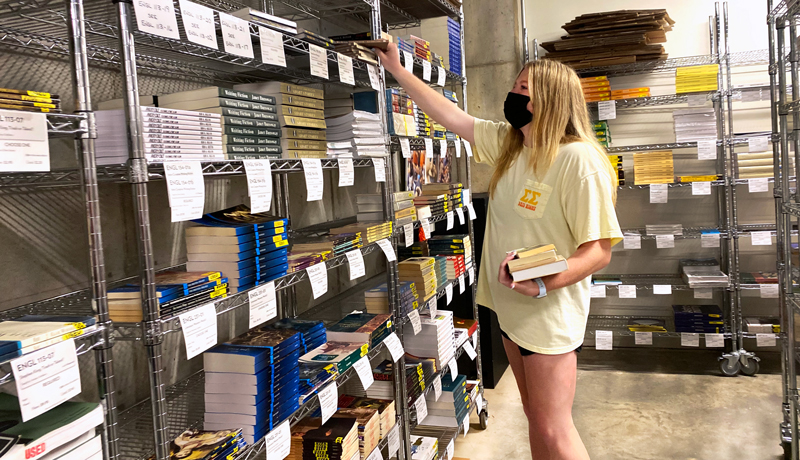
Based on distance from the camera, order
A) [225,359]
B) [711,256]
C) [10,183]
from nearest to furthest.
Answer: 1. [10,183]
2. [225,359]
3. [711,256]

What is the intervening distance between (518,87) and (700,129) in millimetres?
3096

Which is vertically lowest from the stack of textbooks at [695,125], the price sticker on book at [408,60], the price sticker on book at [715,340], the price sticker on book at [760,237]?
the price sticker on book at [715,340]

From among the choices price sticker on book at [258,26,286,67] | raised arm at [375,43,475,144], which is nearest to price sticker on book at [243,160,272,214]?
price sticker on book at [258,26,286,67]

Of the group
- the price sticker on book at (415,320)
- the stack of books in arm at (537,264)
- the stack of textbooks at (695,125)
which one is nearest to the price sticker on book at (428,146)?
the price sticker on book at (415,320)

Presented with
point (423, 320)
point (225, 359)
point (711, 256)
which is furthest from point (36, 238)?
point (711, 256)

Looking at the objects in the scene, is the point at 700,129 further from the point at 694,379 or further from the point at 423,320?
the point at 423,320

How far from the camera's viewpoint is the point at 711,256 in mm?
5184

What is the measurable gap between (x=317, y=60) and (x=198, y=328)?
3.65 feet

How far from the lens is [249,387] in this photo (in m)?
1.86

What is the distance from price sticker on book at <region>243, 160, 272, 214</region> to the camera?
178 cm

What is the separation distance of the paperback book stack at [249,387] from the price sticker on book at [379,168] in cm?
94

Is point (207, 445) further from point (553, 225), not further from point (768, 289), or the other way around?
point (768, 289)

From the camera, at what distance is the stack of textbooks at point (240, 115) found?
1861 mm

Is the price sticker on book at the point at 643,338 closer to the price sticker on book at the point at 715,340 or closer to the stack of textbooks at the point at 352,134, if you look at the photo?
the price sticker on book at the point at 715,340
